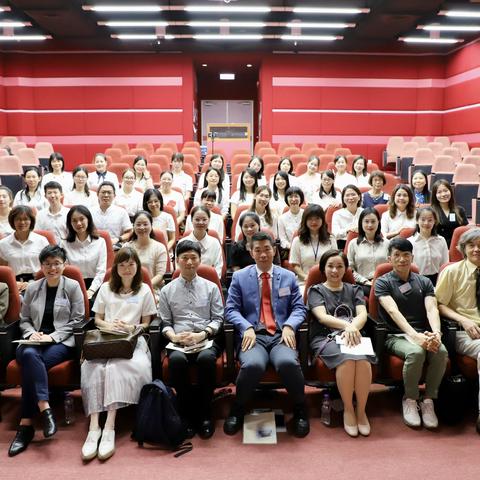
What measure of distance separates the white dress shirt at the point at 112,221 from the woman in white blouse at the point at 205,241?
2.95 ft

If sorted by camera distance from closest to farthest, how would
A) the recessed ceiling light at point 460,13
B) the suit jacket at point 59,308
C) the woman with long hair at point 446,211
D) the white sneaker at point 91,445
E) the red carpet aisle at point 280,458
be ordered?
the red carpet aisle at point 280,458 < the white sneaker at point 91,445 < the suit jacket at point 59,308 < the woman with long hair at point 446,211 < the recessed ceiling light at point 460,13

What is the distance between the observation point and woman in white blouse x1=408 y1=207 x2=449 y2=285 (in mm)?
3402

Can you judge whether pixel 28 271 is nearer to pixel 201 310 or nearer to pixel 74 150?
pixel 201 310

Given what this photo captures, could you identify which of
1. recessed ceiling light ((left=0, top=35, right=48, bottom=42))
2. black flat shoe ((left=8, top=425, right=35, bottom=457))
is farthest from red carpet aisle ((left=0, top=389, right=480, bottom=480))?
recessed ceiling light ((left=0, top=35, right=48, bottom=42))

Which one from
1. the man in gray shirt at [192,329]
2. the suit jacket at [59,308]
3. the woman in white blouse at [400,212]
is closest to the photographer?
the man in gray shirt at [192,329]

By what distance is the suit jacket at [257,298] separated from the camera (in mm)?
2746

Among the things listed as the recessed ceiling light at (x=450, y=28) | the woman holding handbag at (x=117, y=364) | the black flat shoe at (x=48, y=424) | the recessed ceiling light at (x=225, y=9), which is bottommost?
the black flat shoe at (x=48, y=424)

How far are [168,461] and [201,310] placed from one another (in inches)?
31.9

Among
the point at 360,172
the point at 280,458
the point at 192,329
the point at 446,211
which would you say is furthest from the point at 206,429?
the point at 360,172

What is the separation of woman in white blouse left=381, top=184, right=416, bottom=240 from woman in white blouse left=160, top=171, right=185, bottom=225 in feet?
7.09

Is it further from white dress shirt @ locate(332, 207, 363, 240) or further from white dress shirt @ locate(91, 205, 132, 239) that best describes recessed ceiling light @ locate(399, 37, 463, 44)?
white dress shirt @ locate(91, 205, 132, 239)

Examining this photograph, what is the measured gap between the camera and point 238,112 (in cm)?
1395

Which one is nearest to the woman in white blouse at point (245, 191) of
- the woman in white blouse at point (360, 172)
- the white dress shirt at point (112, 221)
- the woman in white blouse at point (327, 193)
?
the woman in white blouse at point (327, 193)

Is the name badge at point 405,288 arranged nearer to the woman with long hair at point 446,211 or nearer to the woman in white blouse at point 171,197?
the woman with long hair at point 446,211
